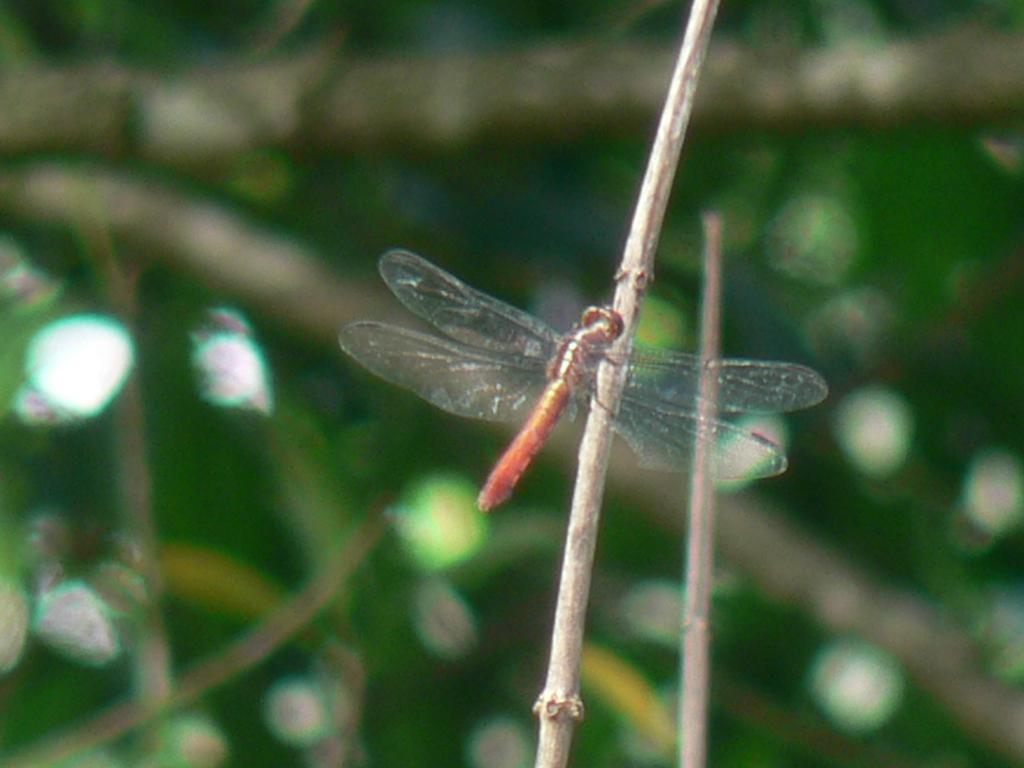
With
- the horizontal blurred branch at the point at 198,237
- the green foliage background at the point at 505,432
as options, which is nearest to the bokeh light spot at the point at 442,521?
the green foliage background at the point at 505,432

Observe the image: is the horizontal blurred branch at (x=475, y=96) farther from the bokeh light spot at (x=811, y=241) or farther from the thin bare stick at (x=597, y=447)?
the thin bare stick at (x=597, y=447)

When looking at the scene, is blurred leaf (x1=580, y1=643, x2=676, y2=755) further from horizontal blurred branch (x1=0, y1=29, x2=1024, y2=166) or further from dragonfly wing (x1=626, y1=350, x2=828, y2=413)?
horizontal blurred branch (x1=0, y1=29, x2=1024, y2=166)

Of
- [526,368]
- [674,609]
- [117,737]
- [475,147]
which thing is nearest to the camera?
[526,368]

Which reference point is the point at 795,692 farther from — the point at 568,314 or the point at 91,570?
the point at 91,570

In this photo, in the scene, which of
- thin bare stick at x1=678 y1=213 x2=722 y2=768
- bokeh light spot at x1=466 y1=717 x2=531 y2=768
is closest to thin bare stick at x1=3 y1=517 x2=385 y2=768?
bokeh light spot at x1=466 y1=717 x2=531 y2=768

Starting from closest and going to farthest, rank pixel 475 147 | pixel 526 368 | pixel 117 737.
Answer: pixel 526 368
pixel 117 737
pixel 475 147

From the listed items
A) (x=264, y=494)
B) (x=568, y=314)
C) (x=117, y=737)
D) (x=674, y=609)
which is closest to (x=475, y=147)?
(x=568, y=314)
